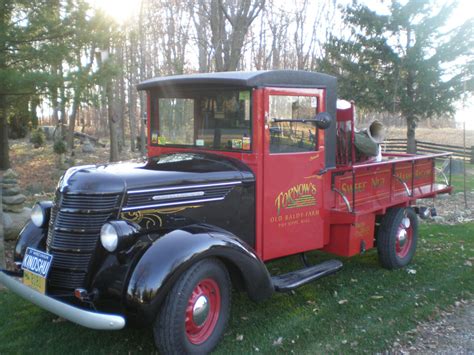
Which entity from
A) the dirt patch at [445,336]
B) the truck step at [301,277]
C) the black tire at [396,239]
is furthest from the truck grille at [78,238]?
the black tire at [396,239]

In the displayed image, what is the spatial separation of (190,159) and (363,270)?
275cm

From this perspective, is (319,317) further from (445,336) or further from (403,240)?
(403,240)

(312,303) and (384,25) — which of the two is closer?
(312,303)

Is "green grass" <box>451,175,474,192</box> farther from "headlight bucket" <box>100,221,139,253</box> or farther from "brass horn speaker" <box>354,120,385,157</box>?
"headlight bucket" <box>100,221,139,253</box>

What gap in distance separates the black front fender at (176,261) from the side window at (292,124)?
3.62 ft

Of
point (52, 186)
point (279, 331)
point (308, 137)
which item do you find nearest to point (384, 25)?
point (52, 186)

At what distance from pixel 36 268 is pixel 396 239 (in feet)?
13.4

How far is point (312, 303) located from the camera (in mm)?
4543

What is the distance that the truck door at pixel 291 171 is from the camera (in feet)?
13.7

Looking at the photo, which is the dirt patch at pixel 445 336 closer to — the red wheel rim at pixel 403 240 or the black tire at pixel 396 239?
the black tire at pixel 396 239

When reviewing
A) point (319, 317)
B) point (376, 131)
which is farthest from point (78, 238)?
point (376, 131)

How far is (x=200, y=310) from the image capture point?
343cm

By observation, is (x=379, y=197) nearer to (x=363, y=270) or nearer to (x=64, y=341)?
(x=363, y=270)

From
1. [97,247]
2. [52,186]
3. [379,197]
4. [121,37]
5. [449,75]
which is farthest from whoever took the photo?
[449,75]
